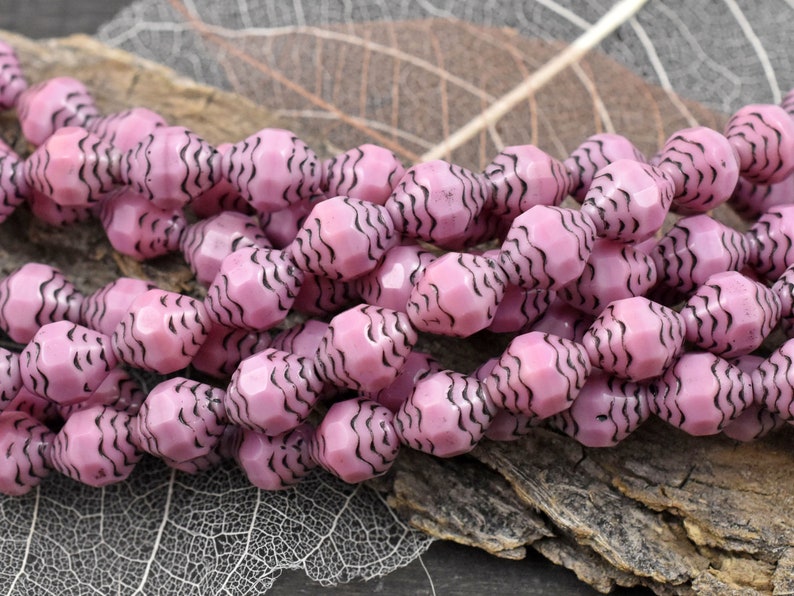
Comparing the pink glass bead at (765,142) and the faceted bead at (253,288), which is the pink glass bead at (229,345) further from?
the pink glass bead at (765,142)

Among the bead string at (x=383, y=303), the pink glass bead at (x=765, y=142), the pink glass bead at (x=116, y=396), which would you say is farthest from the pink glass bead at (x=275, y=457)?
the pink glass bead at (x=765, y=142)

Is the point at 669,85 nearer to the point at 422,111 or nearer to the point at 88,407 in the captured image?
the point at 422,111

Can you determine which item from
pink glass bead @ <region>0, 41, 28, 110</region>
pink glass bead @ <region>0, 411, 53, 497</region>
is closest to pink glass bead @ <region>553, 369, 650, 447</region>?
pink glass bead @ <region>0, 411, 53, 497</region>

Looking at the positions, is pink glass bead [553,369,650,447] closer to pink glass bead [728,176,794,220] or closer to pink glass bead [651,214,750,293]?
pink glass bead [651,214,750,293]

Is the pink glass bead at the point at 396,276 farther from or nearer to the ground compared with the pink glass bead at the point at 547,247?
nearer to the ground

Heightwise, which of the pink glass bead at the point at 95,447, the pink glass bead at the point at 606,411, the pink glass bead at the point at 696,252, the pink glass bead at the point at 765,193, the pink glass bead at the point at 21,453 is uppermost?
the pink glass bead at the point at 765,193

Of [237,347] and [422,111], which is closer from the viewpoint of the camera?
[237,347]

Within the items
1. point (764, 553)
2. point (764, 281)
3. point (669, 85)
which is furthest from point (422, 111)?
point (764, 553)
